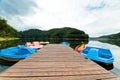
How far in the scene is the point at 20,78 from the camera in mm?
6223

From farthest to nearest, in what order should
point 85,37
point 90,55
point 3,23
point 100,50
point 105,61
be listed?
1. point 85,37
2. point 3,23
3. point 100,50
4. point 90,55
5. point 105,61

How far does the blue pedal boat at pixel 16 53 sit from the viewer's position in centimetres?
1762

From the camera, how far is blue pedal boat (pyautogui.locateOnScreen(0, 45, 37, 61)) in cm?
1762

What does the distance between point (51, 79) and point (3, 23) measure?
341 ft

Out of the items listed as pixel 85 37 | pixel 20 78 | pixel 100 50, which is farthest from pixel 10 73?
pixel 85 37

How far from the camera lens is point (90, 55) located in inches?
653

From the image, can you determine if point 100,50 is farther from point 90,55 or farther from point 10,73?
→ point 10,73

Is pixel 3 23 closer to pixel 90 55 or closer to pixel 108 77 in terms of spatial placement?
pixel 90 55

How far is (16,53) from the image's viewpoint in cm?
2147

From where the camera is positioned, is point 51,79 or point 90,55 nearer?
point 51,79

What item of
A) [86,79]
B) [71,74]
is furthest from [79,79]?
[71,74]

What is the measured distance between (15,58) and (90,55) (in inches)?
274

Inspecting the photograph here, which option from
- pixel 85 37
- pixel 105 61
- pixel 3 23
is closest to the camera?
Answer: pixel 105 61

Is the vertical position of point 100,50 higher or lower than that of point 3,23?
lower
